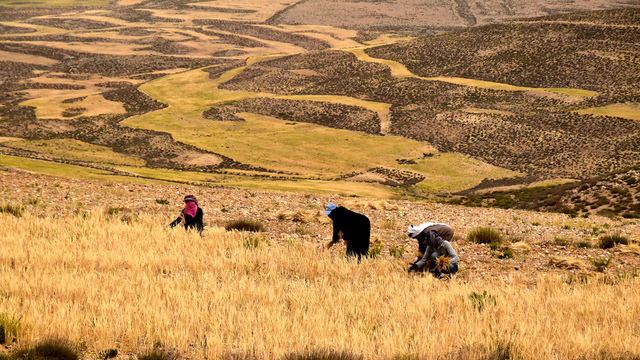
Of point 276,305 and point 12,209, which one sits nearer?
point 276,305

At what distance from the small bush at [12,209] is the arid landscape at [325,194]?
1076 mm

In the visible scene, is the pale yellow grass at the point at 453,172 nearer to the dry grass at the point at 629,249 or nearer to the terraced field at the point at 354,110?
the terraced field at the point at 354,110

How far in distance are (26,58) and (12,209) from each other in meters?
151

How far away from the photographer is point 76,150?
69.1 meters

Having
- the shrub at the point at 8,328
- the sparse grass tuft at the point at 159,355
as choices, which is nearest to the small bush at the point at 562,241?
the sparse grass tuft at the point at 159,355

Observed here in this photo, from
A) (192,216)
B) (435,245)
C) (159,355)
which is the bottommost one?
(192,216)

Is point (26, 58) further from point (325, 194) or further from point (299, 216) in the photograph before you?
point (299, 216)

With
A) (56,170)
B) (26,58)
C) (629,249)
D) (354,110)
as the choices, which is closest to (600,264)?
(629,249)

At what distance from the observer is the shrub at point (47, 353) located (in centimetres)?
629

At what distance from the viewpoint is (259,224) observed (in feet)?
59.2

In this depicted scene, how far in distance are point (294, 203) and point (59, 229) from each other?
1516 cm

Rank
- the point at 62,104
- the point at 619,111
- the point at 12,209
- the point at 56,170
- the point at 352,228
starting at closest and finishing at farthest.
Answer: the point at 352,228 → the point at 12,209 → the point at 56,170 → the point at 619,111 → the point at 62,104

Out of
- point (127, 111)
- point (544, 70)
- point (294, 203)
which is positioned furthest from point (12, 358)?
point (544, 70)

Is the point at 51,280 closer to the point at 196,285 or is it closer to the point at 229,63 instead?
the point at 196,285
